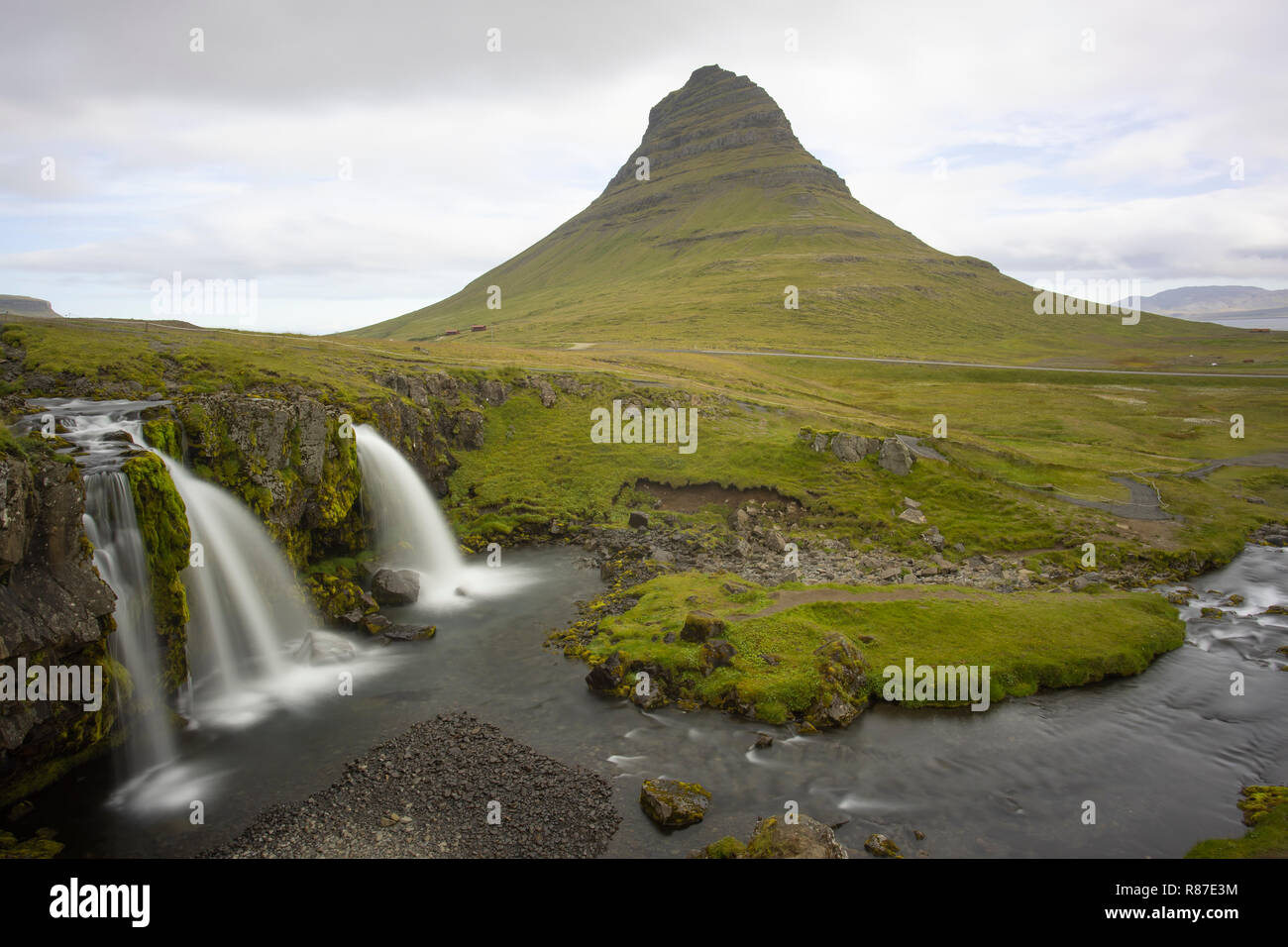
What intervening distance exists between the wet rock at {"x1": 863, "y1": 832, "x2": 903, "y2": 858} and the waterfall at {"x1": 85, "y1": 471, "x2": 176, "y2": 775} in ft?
81.3

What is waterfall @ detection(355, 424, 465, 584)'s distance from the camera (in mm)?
43844

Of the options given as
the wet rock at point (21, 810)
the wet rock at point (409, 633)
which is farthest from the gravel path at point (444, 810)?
the wet rock at point (409, 633)

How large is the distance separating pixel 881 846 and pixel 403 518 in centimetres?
3640

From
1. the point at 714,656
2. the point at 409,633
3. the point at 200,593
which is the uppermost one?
the point at 200,593

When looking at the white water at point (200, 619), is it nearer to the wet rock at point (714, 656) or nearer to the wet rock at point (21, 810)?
the wet rock at point (21, 810)

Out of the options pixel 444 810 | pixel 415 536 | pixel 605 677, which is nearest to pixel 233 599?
pixel 415 536

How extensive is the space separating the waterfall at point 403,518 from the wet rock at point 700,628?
57.9 ft

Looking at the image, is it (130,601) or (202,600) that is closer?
(130,601)

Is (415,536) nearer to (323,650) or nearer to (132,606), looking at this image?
(323,650)

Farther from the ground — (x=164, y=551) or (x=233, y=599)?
(x=164, y=551)

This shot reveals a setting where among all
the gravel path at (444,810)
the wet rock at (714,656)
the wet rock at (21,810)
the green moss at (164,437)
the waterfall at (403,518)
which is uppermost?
the green moss at (164,437)

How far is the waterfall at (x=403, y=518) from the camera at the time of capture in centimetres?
4384

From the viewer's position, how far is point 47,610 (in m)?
21.7
